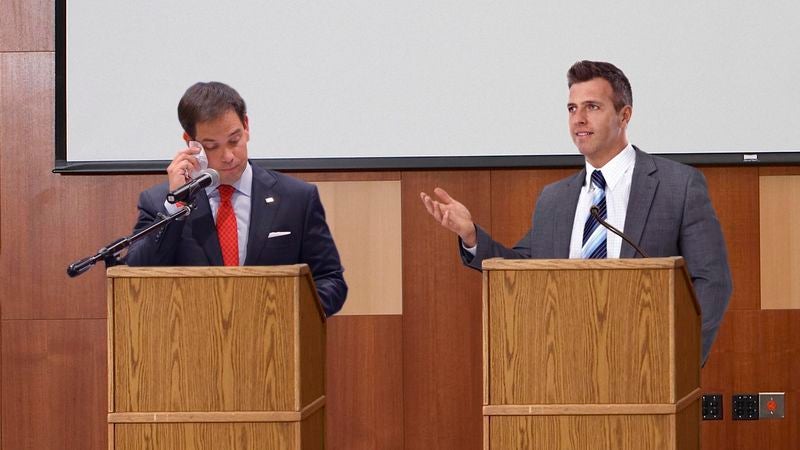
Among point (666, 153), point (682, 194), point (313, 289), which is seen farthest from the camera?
point (666, 153)

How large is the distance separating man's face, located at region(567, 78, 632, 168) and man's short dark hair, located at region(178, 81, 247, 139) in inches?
43.5

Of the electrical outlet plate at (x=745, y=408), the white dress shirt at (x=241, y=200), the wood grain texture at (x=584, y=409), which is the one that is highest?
the white dress shirt at (x=241, y=200)

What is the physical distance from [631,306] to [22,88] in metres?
3.22

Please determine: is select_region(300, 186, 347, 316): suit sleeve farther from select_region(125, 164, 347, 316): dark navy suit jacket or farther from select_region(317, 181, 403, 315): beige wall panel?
select_region(317, 181, 403, 315): beige wall panel

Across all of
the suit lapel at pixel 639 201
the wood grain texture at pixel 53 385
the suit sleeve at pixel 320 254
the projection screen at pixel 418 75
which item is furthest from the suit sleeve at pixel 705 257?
the wood grain texture at pixel 53 385

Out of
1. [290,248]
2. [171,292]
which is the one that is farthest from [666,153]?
[171,292]

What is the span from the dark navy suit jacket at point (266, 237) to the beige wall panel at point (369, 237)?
3.95ft

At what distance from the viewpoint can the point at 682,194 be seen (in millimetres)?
3221

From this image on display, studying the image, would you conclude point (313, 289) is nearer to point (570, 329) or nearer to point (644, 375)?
point (570, 329)

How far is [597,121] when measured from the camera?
11.1 feet

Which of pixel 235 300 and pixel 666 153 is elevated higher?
pixel 666 153

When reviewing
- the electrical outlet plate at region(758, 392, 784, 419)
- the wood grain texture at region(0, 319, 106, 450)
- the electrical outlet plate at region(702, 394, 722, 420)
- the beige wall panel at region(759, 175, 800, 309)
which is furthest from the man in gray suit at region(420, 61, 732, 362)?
the wood grain texture at region(0, 319, 106, 450)

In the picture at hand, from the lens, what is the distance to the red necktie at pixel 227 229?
3190 mm

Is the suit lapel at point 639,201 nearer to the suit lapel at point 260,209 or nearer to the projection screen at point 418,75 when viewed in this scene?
the suit lapel at point 260,209
